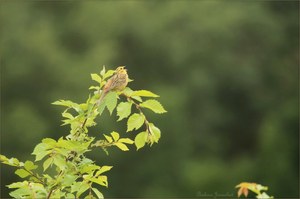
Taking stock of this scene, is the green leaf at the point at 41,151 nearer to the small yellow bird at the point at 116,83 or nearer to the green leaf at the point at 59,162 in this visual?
the green leaf at the point at 59,162

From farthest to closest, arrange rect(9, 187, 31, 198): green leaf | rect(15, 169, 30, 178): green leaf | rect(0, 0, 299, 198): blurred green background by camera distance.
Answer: rect(0, 0, 299, 198): blurred green background, rect(15, 169, 30, 178): green leaf, rect(9, 187, 31, 198): green leaf

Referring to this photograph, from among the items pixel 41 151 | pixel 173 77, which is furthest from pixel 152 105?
pixel 173 77

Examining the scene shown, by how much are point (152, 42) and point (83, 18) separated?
2.56m

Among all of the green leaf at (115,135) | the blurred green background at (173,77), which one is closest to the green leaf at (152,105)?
the green leaf at (115,135)

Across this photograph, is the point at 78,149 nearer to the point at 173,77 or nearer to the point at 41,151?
the point at 41,151

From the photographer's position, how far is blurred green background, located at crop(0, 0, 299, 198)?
18.5m

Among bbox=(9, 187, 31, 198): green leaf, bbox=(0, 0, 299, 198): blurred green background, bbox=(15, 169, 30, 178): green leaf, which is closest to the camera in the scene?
bbox=(9, 187, 31, 198): green leaf

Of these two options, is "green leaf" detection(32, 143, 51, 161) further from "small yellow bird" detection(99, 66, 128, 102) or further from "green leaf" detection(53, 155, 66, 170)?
"small yellow bird" detection(99, 66, 128, 102)

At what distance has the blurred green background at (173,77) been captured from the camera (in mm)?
18453

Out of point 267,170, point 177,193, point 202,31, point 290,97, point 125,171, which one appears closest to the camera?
point 267,170

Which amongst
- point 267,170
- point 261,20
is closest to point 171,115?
point 267,170

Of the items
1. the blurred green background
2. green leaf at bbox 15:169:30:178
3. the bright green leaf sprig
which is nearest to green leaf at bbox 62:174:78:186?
the bright green leaf sprig

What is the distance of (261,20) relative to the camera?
25.6 meters

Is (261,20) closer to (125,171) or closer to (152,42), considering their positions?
(152,42)
